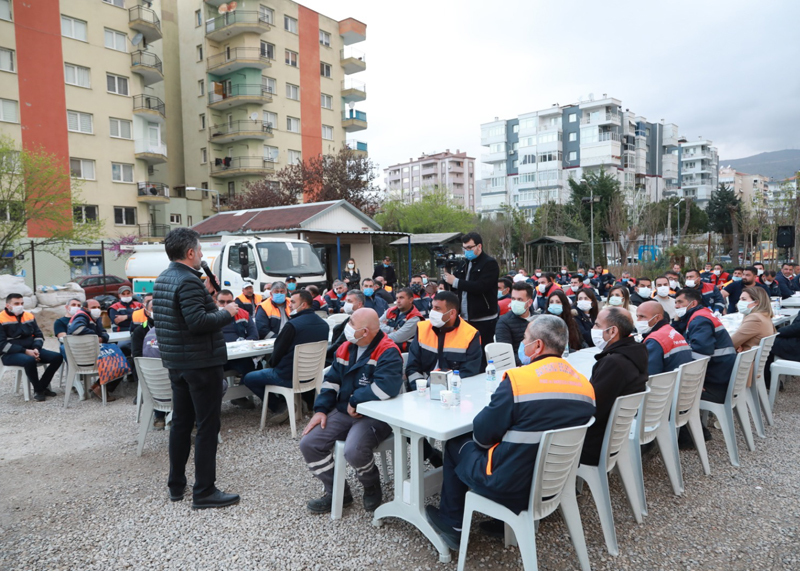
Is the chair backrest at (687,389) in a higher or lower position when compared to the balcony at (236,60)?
lower

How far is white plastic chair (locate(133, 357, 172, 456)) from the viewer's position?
5.20m

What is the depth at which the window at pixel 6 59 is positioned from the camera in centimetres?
2577

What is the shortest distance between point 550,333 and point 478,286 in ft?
9.73

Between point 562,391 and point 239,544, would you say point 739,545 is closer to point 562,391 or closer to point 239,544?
point 562,391

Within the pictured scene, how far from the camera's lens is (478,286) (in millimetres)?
5977

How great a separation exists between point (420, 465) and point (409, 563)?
0.59 metres

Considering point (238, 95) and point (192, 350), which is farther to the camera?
point (238, 95)

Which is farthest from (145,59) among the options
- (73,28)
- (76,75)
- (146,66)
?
(76,75)

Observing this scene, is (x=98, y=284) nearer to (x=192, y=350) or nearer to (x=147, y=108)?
(x=147, y=108)

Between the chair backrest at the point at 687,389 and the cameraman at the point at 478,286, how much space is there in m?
2.15

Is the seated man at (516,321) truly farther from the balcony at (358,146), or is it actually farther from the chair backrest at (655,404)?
the balcony at (358,146)

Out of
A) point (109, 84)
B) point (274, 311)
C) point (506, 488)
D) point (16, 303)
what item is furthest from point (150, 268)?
point (109, 84)

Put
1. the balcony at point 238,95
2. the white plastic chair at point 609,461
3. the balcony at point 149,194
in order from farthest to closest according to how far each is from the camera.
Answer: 1. the balcony at point 238,95
2. the balcony at point 149,194
3. the white plastic chair at point 609,461

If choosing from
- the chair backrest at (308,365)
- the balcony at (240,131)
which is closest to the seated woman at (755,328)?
the chair backrest at (308,365)
